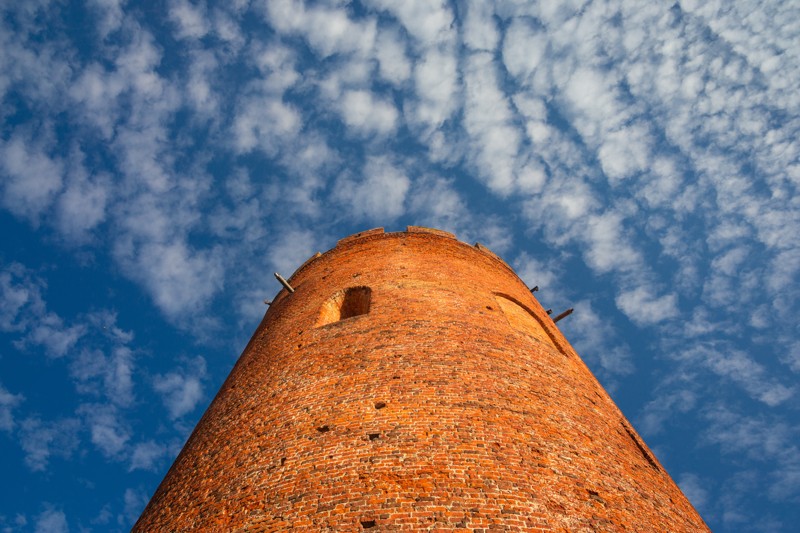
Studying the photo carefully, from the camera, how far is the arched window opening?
8.39 meters

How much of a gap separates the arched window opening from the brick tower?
2.2 inches

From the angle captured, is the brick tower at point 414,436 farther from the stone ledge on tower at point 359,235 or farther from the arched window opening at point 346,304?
the stone ledge on tower at point 359,235

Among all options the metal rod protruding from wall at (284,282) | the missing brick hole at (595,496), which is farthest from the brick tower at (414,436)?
the metal rod protruding from wall at (284,282)

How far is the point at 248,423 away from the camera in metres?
6.04

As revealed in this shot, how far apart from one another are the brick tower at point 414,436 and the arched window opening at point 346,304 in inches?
2.2

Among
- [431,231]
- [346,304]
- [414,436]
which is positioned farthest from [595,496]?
[431,231]

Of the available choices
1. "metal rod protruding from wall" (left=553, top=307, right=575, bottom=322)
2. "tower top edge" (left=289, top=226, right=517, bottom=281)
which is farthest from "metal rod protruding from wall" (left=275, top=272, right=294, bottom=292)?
"metal rod protruding from wall" (left=553, top=307, right=575, bottom=322)

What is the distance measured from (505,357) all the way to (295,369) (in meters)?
2.73

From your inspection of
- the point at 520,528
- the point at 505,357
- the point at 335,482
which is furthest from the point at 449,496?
the point at 505,357

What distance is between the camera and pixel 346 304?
28.8 feet

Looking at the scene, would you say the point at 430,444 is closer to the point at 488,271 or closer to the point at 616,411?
the point at 616,411

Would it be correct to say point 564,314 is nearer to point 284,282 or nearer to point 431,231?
point 431,231

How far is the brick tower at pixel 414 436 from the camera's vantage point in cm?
442

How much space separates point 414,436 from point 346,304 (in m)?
4.04
